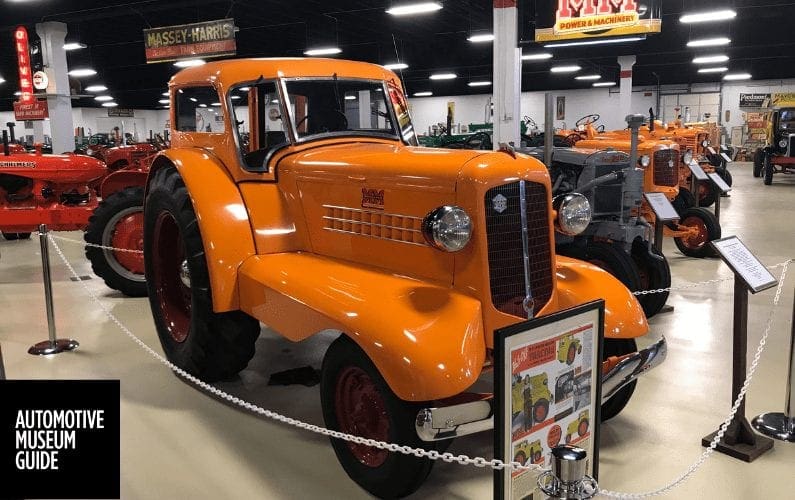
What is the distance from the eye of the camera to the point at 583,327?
2320 millimetres

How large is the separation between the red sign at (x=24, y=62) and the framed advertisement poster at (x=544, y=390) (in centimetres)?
1490

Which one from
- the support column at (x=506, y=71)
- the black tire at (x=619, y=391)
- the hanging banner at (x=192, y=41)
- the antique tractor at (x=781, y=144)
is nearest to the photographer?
the black tire at (x=619, y=391)

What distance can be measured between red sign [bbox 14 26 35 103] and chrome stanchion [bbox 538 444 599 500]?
50.2ft

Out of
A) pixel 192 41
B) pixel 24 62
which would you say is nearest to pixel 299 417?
pixel 192 41

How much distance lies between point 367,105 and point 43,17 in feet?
40.9

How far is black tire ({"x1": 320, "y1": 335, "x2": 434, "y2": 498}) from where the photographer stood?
267 centimetres

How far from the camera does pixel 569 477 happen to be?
5.52 ft

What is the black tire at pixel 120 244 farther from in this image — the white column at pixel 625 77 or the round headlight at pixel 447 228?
the white column at pixel 625 77

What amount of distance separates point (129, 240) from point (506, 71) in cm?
531

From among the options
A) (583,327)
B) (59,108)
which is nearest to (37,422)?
(583,327)

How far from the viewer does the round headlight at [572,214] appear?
11.0 feet

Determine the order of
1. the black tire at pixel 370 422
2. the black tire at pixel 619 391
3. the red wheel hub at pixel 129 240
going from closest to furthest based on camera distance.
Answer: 1. the black tire at pixel 370 422
2. the black tire at pixel 619 391
3. the red wheel hub at pixel 129 240

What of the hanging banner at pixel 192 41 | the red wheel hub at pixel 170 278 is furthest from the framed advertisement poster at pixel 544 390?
the hanging banner at pixel 192 41

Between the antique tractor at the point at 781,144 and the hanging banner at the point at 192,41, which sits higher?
the hanging banner at the point at 192,41
